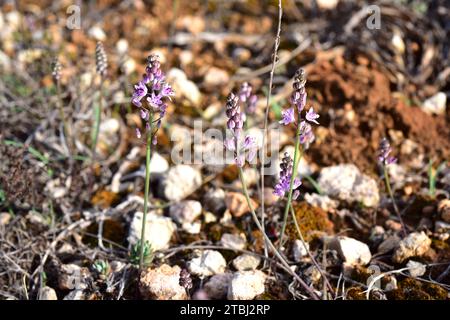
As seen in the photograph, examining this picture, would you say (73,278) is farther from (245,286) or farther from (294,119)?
(294,119)

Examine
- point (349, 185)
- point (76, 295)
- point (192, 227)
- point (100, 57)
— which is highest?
point (100, 57)

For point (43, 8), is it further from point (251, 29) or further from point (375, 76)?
point (375, 76)

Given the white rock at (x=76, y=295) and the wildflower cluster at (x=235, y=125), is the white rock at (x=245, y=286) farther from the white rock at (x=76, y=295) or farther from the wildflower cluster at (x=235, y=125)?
the white rock at (x=76, y=295)

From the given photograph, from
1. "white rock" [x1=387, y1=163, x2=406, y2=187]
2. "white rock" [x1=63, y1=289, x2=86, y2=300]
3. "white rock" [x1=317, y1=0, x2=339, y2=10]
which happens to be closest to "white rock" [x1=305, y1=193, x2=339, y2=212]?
"white rock" [x1=387, y1=163, x2=406, y2=187]

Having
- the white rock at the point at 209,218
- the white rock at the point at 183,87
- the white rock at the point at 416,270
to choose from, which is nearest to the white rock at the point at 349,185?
the white rock at the point at 416,270

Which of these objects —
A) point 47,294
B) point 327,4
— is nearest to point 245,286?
point 47,294

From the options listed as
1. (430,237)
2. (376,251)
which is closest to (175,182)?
(376,251)
